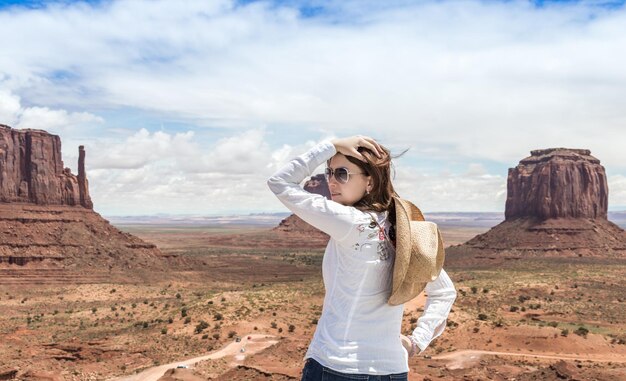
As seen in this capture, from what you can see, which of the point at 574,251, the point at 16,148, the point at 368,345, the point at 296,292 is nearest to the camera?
the point at 368,345

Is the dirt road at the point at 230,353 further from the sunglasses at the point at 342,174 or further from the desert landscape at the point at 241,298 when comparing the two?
the sunglasses at the point at 342,174

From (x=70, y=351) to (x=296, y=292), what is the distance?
2231 centimetres

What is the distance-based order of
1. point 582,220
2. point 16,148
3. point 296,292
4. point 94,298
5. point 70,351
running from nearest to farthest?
point 70,351 < point 296,292 < point 94,298 < point 16,148 < point 582,220

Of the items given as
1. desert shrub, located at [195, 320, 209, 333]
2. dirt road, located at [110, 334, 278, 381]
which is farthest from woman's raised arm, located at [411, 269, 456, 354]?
desert shrub, located at [195, 320, 209, 333]

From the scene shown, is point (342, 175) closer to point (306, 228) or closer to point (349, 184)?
point (349, 184)

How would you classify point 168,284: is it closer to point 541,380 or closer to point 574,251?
point 541,380

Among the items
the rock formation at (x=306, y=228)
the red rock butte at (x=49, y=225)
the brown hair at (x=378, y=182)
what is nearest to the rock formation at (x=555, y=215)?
the red rock butte at (x=49, y=225)

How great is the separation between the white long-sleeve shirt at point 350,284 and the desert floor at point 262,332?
55.3 feet

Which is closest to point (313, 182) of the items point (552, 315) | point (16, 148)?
point (16, 148)

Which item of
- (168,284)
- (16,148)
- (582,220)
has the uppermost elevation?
(16,148)

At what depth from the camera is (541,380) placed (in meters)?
21.0

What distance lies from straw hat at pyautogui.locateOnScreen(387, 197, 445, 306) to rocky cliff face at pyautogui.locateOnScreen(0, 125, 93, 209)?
78.7 metres

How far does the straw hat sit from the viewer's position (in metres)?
3.36

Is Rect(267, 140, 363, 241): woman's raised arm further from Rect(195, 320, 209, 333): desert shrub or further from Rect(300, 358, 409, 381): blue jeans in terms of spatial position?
Rect(195, 320, 209, 333): desert shrub
